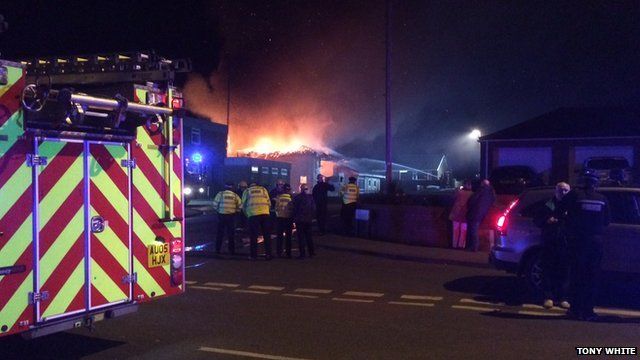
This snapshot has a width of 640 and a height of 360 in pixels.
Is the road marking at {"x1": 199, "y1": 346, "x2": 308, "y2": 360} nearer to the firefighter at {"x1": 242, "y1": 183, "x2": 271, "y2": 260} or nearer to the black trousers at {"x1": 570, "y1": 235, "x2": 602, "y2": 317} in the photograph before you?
the black trousers at {"x1": 570, "y1": 235, "x2": 602, "y2": 317}

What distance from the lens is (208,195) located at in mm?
46000

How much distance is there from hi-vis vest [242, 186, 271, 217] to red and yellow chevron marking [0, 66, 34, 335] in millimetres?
8403

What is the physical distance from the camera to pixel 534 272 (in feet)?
31.2

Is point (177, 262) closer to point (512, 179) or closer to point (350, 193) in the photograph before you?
point (350, 193)

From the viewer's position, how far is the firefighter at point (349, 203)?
723 inches

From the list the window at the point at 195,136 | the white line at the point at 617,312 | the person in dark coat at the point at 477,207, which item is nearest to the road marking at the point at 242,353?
the white line at the point at 617,312

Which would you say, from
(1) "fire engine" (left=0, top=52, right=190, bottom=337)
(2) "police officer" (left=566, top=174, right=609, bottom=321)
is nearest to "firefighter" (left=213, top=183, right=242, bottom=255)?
(1) "fire engine" (left=0, top=52, right=190, bottom=337)

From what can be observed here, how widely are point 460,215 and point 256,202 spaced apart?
480cm

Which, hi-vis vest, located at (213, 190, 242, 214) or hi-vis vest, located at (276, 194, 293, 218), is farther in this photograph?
hi-vis vest, located at (213, 190, 242, 214)

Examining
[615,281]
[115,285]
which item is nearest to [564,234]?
[615,281]

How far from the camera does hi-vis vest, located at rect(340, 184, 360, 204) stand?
18344 millimetres

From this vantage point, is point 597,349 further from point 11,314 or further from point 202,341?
point 11,314

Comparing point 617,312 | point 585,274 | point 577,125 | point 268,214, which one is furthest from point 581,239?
point 577,125

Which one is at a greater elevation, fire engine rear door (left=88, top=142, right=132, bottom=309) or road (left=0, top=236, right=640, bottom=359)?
fire engine rear door (left=88, top=142, right=132, bottom=309)
